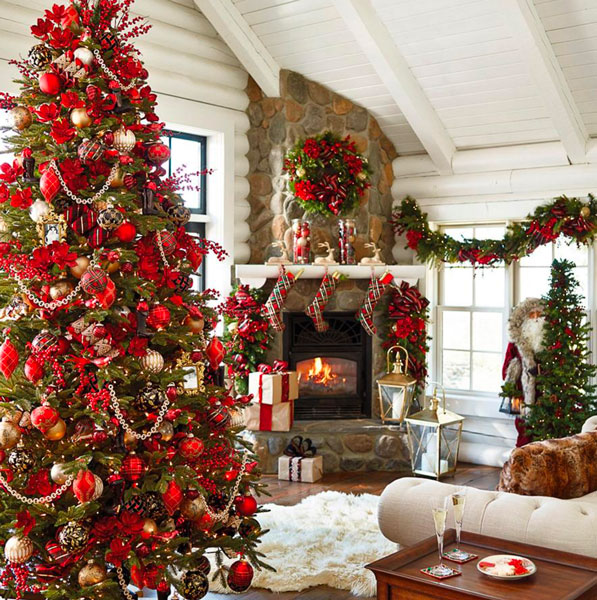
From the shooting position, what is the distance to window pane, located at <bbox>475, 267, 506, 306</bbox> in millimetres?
6957

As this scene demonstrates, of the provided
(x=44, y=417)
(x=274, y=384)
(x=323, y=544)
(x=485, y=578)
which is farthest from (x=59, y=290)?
(x=274, y=384)

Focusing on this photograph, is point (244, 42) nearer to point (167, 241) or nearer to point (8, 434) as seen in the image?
point (167, 241)

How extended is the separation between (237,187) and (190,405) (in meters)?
3.48

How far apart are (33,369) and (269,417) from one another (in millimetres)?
3352

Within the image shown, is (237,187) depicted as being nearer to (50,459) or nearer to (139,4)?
(139,4)

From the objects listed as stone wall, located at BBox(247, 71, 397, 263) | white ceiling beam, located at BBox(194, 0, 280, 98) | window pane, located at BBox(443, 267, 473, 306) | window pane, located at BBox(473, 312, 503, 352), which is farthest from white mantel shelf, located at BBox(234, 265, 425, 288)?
white ceiling beam, located at BBox(194, 0, 280, 98)

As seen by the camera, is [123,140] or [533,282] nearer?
[123,140]

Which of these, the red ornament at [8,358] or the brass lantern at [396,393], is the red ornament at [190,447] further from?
the brass lantern at [396,393]

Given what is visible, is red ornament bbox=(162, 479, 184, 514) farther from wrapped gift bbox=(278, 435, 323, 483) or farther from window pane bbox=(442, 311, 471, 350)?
window pane bbox=(442, 311, 471, 350)

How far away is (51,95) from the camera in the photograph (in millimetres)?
3445

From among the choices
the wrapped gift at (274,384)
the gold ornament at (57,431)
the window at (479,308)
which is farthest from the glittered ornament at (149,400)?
the window at (479,308)

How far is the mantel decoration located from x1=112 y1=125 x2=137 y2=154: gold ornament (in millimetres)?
3827

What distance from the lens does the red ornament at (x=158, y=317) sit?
3.38 metres

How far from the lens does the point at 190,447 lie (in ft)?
11.1
